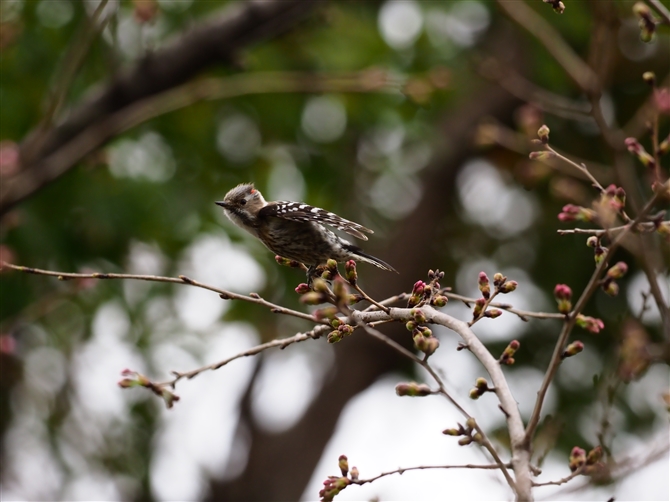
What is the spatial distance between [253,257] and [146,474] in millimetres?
2980

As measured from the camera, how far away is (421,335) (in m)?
2.46

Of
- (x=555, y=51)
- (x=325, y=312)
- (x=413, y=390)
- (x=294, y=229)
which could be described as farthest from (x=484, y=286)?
(x=294, y=229)

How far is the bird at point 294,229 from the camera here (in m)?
5.07

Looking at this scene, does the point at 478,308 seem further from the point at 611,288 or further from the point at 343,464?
the point at 343,464

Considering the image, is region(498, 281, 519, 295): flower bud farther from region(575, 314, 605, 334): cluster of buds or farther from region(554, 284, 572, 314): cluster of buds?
region(554, 284, 572, 314): cluster of buds

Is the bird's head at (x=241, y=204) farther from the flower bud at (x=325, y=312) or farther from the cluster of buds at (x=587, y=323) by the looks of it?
the cluster of buds at (x=587, y=323)

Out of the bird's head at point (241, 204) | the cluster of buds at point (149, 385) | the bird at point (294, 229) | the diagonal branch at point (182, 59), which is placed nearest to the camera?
the cluster of buds at point (149, 385)

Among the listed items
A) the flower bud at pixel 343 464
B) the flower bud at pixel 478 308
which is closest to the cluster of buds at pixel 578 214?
the flower bud at pixel 478 308

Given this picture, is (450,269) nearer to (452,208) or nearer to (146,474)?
(452,208)

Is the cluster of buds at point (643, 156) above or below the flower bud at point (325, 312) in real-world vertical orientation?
above

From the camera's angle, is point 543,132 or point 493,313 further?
point 543,132

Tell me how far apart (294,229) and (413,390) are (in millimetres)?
2992

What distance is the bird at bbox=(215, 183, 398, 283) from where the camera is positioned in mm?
5074

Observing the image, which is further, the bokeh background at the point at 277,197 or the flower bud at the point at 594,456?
the bokeh background at the point at 277,197
